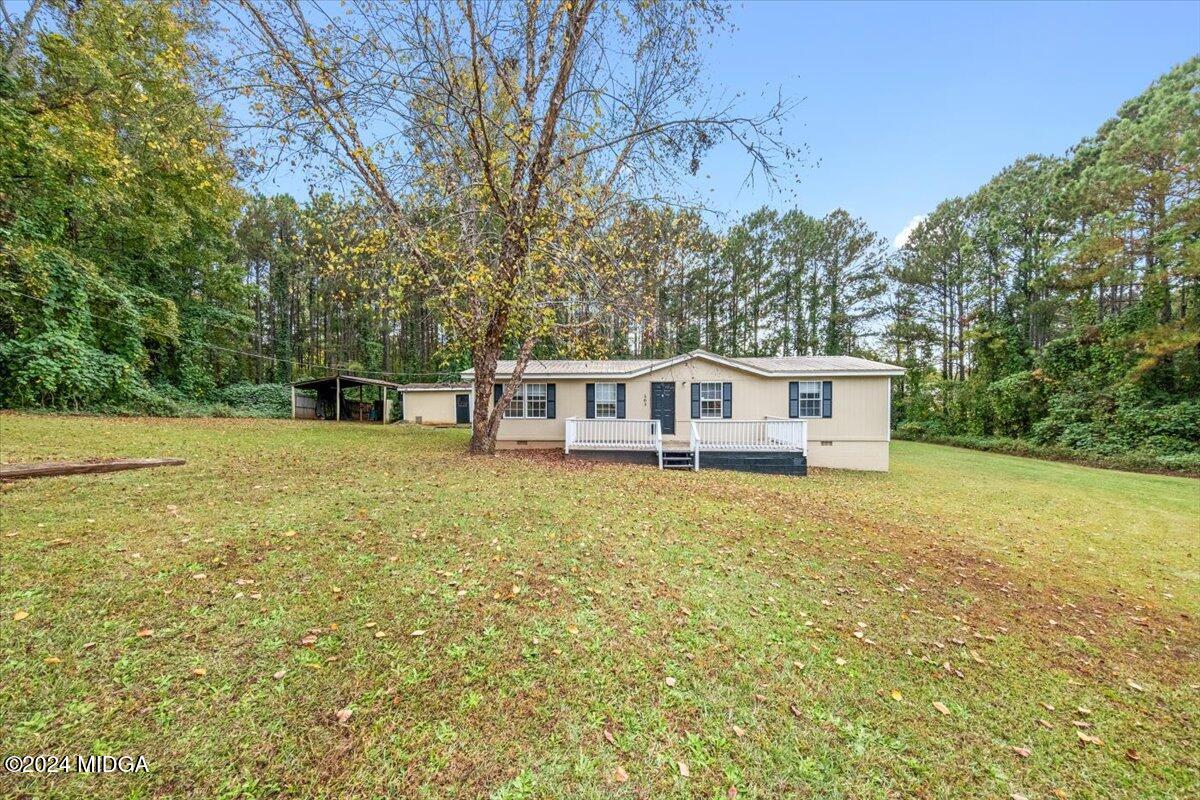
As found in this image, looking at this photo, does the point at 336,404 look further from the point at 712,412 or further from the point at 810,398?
the point at 810,398

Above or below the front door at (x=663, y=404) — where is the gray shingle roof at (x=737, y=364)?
above

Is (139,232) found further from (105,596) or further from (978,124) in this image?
(978,124)

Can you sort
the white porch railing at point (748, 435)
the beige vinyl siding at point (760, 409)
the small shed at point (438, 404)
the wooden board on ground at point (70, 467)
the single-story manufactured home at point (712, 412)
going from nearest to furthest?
the wooden board on ground at point (70, 467)
the white porch railing at point (748, 435)
the single-story manufactured home at point (712, 412)
the beige vinyl siding at point (760, 409)
the small shed at point (438, 404)

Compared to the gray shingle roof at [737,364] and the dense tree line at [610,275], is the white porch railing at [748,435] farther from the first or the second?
the dense tree line at [610,275]

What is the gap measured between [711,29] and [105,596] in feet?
37.0

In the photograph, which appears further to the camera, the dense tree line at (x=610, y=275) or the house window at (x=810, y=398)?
the house window at (x=810, y=398)

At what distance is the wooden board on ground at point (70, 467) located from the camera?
6055 mm

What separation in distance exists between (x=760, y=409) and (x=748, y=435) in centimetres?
143

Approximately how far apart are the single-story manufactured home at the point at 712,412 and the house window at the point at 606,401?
3 centimetres

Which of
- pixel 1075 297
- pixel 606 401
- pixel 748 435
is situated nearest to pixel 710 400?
pixel 748 435

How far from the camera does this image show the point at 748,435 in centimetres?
1273

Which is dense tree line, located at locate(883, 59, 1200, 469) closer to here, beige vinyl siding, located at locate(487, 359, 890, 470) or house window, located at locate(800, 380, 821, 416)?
beige vinyl siding, located at locate(487, 359, 890, 470)

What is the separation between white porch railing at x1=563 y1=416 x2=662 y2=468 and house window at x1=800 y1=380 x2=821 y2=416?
4621mm

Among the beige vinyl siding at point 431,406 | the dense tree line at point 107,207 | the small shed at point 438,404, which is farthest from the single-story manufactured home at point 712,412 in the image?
the beige vinyl siding at point 431,406
